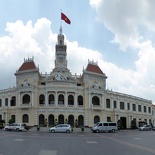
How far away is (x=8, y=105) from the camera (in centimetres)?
7125

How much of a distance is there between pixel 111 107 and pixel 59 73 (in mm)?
17657

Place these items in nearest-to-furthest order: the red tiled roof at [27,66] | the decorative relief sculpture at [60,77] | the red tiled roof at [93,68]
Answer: the decorative relief sculpture at [60,77]
the red tiled roof at [27,66]
the red tiled roof at [93,68]

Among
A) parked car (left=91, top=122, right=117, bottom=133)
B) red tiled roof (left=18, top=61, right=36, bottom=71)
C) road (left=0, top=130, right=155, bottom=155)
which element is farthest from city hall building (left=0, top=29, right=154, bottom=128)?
road (left=0, top=130, right=155, bottom=155)

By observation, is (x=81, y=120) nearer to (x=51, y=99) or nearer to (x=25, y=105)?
(x=51, y=99)

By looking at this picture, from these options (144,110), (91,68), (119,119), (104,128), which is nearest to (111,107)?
(119,119)

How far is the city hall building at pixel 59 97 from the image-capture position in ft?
216

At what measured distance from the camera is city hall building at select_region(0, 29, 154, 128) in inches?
2594

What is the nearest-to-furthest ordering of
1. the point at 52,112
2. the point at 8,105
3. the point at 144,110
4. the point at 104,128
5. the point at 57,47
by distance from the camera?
the point at 104,128 < the point at 52,112 < the point at 8,105 < the point at 57,47 < the point at 144,110

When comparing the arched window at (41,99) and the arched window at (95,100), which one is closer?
the arched window at (41,99)

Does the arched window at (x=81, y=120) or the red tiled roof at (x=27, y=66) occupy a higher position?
the red tiled roof at (x=27, y=66)

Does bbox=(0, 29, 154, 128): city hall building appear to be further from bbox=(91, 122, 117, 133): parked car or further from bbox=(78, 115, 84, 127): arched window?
bbox=(91, 122, 117, 133): parked car

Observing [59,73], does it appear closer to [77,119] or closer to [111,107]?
[77,119]

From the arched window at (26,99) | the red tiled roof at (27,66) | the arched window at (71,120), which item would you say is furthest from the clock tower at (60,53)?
the arched window at (71,120)

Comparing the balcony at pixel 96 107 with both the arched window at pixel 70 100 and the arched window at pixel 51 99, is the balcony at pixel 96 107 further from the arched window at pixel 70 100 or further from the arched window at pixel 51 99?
the arched window at pixel 51 99
